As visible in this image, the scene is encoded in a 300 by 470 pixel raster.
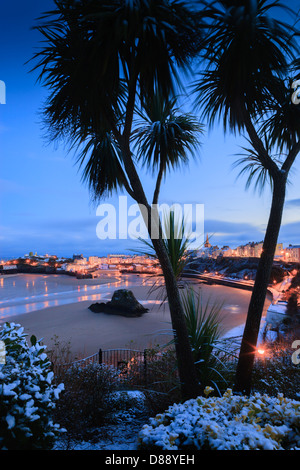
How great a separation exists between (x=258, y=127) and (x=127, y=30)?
2594 mm

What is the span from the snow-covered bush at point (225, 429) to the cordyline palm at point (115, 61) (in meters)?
1.07

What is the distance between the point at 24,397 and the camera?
1.36 metres

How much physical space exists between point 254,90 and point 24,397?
3672 mm

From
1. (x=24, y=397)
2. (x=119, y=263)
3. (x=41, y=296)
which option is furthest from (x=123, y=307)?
(x=119, y=263)

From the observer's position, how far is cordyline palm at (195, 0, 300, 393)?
8.28 feet

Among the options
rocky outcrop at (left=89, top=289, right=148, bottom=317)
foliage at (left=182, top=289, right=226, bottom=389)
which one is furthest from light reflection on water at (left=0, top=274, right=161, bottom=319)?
foliage at (left=182, top=289, right=226, bottom=389)

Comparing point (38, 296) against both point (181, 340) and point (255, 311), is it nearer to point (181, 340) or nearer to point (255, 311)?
point (181, 340)

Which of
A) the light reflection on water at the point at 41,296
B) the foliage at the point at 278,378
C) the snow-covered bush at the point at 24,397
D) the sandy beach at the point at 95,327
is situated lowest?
the light reflection on water at the point at 41,296

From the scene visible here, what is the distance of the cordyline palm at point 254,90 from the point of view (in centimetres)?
252

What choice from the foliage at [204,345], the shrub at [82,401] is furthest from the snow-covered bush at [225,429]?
the shrub at [82,401]

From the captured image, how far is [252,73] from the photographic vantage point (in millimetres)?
2855

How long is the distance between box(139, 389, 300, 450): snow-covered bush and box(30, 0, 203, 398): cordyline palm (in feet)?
3.52

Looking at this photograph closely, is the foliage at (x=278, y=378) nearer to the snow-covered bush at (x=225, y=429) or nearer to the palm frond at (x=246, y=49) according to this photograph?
the snow-covered bush at (x=225, y=429)

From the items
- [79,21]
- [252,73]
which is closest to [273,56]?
[252,73]
